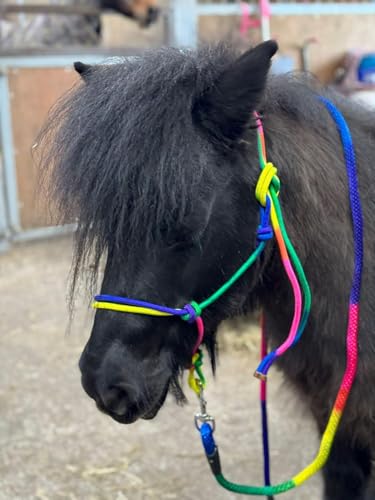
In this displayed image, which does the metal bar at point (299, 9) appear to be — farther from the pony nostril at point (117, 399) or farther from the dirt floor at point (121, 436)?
the pony nostril at point (117, 399)

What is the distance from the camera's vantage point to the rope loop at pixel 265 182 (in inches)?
55.4

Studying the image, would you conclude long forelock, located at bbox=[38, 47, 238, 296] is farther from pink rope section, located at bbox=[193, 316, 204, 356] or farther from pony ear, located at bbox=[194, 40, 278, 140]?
pink rope section, located at bbox=[193, 316, 204, 356]

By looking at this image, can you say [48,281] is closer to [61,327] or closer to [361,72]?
[61,327]

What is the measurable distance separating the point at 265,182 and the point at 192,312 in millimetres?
314

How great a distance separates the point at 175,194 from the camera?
1309mm

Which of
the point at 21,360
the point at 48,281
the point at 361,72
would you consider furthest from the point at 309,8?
the point at 21,360

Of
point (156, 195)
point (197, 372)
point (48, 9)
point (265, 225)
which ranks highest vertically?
point (156, 195)

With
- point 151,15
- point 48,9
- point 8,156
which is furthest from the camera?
point 151,15

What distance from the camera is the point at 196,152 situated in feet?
4.45

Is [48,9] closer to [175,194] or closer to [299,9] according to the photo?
[299,9]

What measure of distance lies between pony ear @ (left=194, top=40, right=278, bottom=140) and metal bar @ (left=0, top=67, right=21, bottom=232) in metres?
4.18

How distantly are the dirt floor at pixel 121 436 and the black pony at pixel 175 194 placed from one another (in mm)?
658

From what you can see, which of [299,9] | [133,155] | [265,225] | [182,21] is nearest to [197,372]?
[265,225]

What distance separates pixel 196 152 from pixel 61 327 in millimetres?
2850
